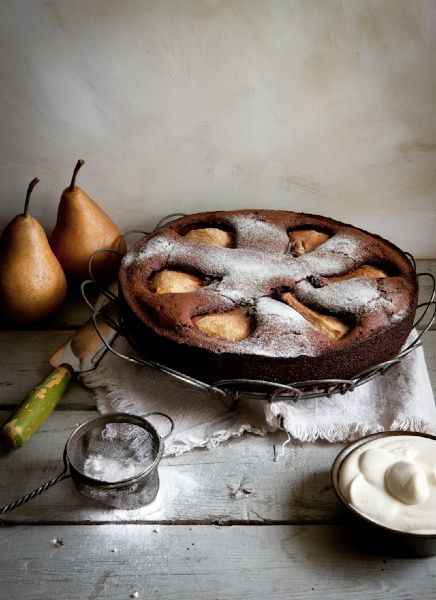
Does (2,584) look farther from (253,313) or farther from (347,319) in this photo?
(347,319)

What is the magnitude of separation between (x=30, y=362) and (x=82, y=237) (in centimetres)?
29

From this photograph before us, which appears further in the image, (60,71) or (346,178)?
(346,178)

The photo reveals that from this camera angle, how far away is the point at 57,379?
1174mm

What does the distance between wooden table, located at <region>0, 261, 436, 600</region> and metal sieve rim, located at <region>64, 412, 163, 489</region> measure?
0.24 ft

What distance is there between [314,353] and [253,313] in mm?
139

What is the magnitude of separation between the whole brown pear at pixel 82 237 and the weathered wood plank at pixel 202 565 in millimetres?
640

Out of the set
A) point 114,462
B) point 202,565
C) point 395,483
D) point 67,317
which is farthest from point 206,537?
point 67,317

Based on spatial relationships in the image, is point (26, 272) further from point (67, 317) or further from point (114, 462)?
point (114, 462)

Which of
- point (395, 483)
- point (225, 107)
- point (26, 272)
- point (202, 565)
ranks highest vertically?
point (225, 107)

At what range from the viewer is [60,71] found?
4.62ft

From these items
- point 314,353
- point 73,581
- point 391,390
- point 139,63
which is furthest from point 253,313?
point 139,63

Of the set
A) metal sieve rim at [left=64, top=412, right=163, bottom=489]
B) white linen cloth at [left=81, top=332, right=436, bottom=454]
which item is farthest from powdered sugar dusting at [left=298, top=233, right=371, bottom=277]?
metal sieve rim at [left=64, top=412, right=163, bottom=489]

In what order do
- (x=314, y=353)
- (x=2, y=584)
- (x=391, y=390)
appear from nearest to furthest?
(x=2, y=584)
(x=314, y=353)
(x=391, y=390)

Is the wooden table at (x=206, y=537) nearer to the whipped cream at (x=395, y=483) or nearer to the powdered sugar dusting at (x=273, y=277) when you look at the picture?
the whipped cream at (x=395, y=483)
